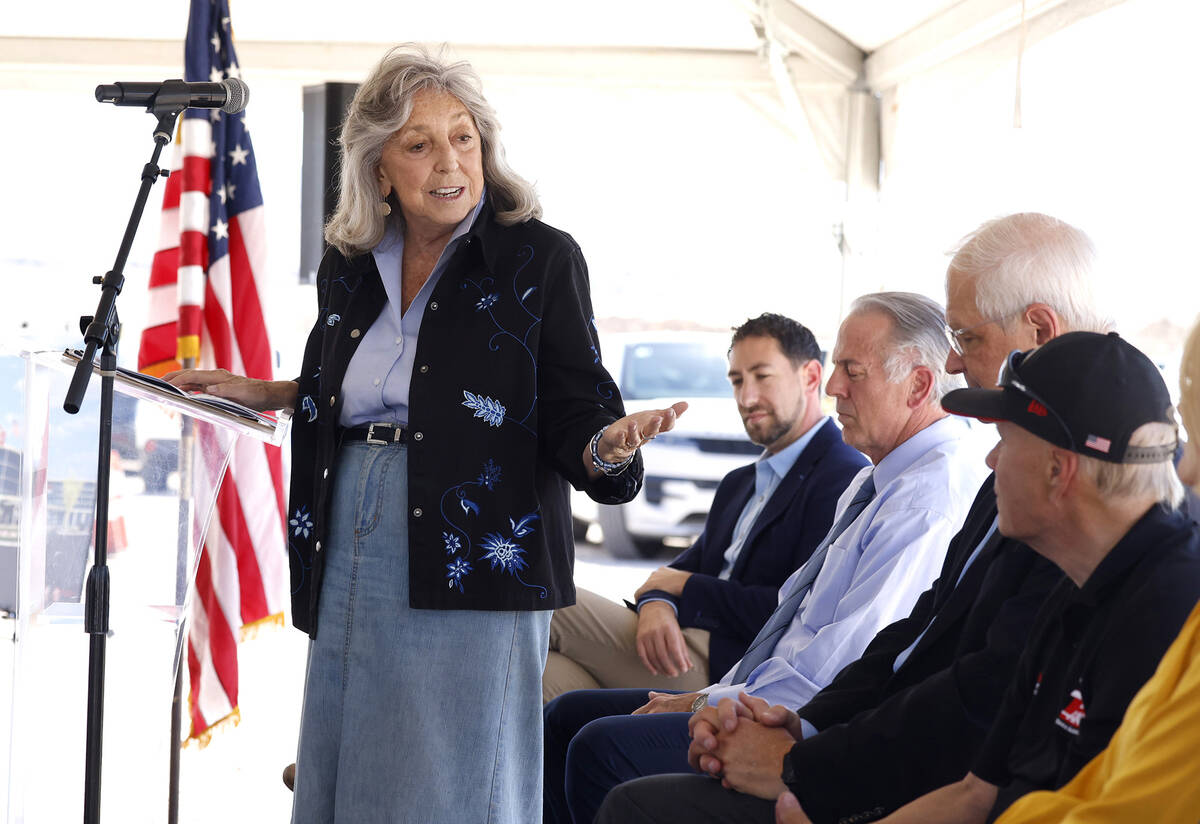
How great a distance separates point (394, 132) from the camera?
1.76 metres

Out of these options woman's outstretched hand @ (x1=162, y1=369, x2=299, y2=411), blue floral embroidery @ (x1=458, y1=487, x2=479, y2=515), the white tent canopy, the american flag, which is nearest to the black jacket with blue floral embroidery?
blue floral embroidery @ (x1=458, y1=487, x2=479, y2=515)

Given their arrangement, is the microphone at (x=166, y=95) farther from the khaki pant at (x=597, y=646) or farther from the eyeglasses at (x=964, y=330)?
the khaki pant at (x=597, y=646)

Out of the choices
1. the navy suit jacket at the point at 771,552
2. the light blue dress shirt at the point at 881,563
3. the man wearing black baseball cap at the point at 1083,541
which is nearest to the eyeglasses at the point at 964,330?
the light blue dress shirt at the point at 881,563

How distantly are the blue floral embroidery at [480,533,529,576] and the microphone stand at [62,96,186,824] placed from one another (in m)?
0.51

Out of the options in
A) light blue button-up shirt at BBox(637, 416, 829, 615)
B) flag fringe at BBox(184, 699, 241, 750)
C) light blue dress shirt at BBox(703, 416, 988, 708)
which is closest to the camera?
light blue dress shirt at BBox(703, 416, 988, 708)

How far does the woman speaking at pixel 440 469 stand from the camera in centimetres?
162

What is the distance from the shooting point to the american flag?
3297 millimetres

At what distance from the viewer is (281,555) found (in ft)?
11.2

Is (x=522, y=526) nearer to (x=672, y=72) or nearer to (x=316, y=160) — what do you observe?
(x=672, y=72)

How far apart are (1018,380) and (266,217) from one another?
8.93 ft

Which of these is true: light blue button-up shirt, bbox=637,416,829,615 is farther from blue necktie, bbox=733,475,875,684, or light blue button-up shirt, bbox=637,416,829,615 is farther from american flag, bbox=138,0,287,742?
american flag, bbox=138,0,287,742

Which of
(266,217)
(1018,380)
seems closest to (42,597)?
(1018,380)

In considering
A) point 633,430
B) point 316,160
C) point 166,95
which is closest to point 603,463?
point 633,430

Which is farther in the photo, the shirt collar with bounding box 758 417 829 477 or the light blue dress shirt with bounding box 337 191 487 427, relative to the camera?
the shirt collar with bounding box 758 417 829 477
